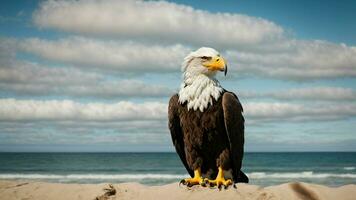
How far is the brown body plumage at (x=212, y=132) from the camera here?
5.61m

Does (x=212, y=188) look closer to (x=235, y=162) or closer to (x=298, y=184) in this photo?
(x=235, y=162)

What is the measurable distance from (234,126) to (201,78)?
72cm

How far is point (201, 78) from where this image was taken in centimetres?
569

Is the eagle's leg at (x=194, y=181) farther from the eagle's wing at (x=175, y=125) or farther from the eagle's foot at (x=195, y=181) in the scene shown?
the eagle's wing at (x=175, y=125)

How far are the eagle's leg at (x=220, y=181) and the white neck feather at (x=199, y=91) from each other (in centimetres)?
83

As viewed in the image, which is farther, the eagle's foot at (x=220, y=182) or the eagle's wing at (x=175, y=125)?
the eagle's wing at (x=175, y=125)

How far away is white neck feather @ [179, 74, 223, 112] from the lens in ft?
18.2

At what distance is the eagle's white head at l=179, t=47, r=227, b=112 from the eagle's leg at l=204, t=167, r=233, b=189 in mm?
829

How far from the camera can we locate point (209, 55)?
5.66 metres

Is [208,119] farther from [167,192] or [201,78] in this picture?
[167,192]

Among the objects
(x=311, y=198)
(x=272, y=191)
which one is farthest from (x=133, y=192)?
(x=311, y=198)

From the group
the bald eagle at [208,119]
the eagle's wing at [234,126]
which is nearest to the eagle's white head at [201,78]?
the bald eagle at [208,119]

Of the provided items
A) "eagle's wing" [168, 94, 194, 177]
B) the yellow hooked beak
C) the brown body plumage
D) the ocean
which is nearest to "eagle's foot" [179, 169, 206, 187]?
the brown body plumage

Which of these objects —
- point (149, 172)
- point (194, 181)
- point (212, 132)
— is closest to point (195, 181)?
point (194, 181)
